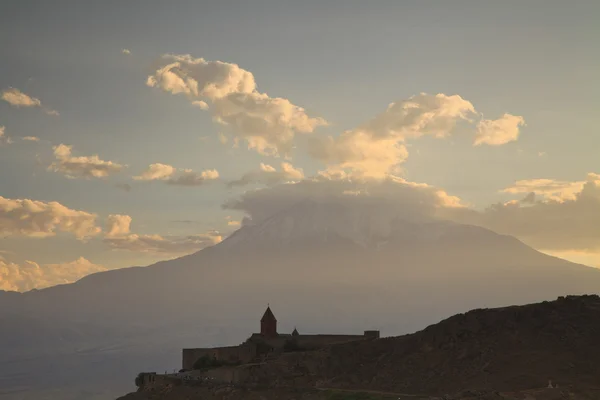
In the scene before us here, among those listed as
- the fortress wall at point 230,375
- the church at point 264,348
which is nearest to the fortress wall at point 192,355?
the church at point 264,348

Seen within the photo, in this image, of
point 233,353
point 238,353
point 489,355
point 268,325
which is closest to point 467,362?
point 489,355

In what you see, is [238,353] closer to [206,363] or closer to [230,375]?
[206,363]

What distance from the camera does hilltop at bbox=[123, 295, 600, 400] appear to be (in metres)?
54.6

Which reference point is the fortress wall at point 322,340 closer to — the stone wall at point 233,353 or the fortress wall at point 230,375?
the stone wall at point 233,353

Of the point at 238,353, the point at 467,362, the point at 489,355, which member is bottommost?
the point at 467,362

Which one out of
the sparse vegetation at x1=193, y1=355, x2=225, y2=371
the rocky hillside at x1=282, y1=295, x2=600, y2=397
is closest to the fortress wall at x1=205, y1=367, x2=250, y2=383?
the sparse vegetation at x1=193, y1=355, x2=225, y2=371

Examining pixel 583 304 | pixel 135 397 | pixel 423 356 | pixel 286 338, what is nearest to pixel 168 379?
pixel 135 397

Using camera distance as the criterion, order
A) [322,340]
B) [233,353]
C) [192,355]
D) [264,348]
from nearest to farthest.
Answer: [233,353] < [322,340] < [264,348] < [192,355]

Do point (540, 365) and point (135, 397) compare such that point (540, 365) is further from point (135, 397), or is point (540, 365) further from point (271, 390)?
point (135, 397)

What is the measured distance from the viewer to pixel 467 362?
60062mm

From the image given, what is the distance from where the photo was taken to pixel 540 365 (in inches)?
2197

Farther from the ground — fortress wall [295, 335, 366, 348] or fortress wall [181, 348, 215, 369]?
fortress wall [295, 335, 366, 348]

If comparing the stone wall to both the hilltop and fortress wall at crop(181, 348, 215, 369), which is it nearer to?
fortress wall at crop(181, 348, 215, 369)

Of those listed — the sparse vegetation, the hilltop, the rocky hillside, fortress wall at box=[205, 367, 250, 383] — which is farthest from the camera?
the sparse vegetation
